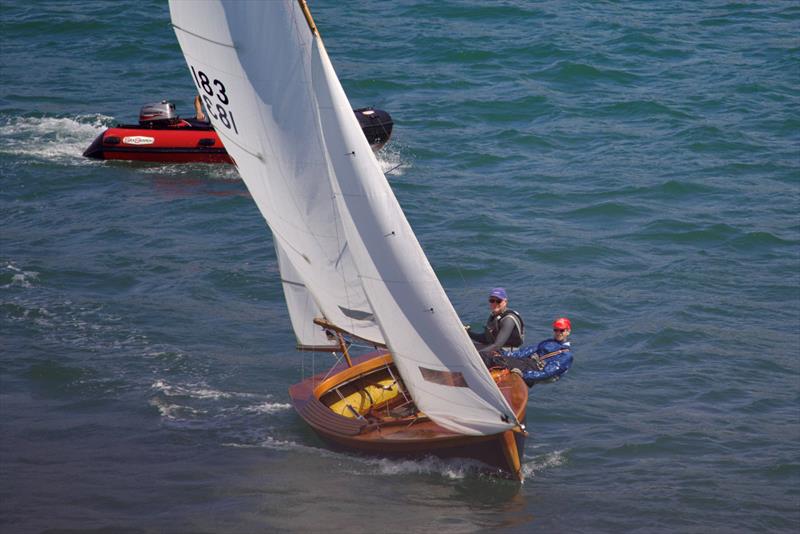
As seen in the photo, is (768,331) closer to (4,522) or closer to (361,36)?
(4,522)

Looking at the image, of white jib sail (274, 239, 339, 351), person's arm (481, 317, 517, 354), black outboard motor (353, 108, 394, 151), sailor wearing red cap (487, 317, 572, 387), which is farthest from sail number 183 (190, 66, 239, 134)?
black outboard motor (353, 108, 394, 151)

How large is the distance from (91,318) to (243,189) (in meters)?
8.02

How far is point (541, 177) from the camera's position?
29.1 m

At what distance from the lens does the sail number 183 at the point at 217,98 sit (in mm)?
15664

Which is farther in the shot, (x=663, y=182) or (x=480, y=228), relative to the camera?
(x=663, y=182)

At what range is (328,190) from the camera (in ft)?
49.1

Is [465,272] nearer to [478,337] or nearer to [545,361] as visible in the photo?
[478,337]

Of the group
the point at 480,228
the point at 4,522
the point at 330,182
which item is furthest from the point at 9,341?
the point at 480,228

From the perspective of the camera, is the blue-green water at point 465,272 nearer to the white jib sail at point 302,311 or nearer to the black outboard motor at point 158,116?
the black outboard motor at point 158,116

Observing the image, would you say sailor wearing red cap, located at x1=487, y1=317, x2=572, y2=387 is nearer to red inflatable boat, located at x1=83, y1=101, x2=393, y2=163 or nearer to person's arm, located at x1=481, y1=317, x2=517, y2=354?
person's arm, located at x1=481, y1=317, x2=517, y2=354

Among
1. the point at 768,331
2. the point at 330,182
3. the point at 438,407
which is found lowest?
the point at 768,331

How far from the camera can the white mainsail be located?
14.4 metres

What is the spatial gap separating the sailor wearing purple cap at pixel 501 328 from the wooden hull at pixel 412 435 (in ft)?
1.29

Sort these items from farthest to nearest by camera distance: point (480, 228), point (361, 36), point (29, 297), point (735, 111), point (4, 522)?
point (361, 36)
point (735, 111)
point (480, 228)
point (29, 297)
point (4, 522)
